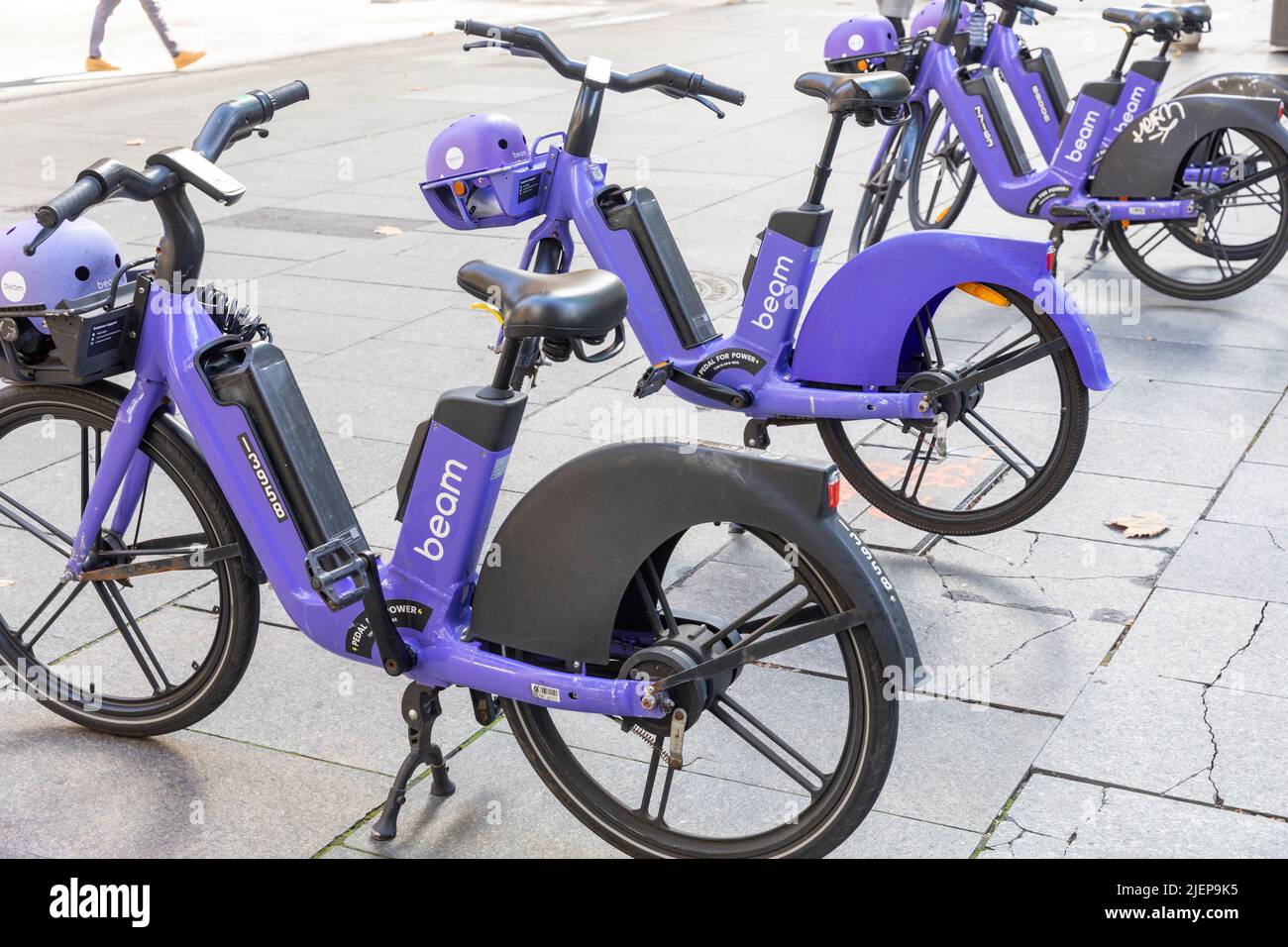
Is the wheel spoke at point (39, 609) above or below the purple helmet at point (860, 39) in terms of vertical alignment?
below

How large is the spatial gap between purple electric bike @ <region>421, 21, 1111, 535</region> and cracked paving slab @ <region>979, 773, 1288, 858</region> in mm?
1572

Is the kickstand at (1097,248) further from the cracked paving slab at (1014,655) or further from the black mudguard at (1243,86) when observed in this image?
the cracked paving slab at (1014,655)

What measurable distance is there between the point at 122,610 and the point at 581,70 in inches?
89.0

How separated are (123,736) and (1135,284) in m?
6.08

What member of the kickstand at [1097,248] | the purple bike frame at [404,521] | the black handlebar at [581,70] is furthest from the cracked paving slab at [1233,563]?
the kickstand at [1097,248]

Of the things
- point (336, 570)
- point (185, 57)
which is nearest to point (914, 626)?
point (336, 570)

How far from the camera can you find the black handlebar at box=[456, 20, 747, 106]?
483 cm

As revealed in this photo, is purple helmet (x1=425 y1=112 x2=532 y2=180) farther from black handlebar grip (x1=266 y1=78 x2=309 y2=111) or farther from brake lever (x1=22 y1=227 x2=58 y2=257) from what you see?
brake lever (x1=22 y1=227 x2=58 y2=257)

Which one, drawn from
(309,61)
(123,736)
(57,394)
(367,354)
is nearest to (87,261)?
(57,394)

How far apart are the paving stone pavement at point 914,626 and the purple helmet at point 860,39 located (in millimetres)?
1336

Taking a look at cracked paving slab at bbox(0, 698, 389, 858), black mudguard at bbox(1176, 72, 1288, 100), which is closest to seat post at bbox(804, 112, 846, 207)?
cracked paving slab at bbox(0, 698, 389, 858)

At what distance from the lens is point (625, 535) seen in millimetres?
3039

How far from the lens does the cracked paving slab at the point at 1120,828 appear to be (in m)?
3.28

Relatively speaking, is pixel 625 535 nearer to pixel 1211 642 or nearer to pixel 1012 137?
pixel 1211 642
